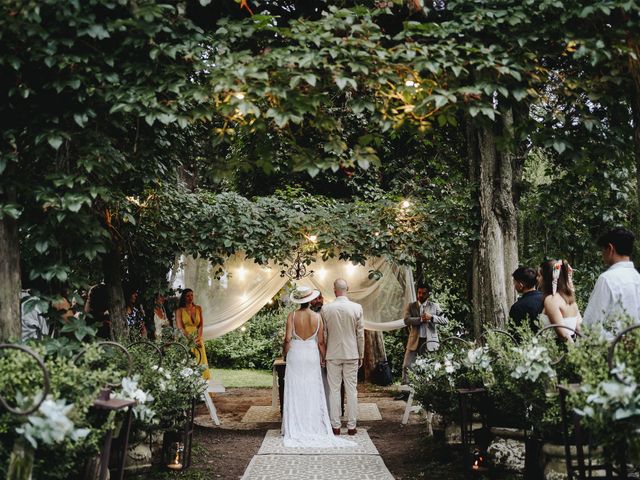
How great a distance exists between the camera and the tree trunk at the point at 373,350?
1503cm

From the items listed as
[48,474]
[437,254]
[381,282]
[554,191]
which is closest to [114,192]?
[48,474]

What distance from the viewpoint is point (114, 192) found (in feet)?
18.5

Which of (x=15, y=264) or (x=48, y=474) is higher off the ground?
(x=15, y=264)

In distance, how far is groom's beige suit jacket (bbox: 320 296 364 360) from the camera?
8336mm

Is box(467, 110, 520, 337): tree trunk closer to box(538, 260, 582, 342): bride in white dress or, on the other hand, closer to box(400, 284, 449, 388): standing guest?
box(538, 260, 582, 342): bride in white dress

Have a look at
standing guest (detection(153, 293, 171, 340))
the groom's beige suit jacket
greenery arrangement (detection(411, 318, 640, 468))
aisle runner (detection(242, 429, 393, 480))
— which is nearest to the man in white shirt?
greenery arrangement (detection(411, 318, 640, 468))

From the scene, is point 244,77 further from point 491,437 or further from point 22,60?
point 491,437

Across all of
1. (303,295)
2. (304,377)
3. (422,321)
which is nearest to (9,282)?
(303,295)

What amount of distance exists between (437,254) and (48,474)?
6319 millimetres

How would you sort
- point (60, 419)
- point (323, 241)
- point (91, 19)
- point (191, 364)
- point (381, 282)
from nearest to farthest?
point (60, 419)
point (91, 19)
point (191, 364)
point (323, 241)
point (381, 282)

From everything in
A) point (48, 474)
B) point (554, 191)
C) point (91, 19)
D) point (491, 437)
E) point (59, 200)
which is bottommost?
point (491, 437)

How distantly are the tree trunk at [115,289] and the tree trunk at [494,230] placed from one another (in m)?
3.98

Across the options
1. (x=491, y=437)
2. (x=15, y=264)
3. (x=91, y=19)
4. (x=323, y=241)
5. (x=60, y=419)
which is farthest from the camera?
(x=323, y=241)

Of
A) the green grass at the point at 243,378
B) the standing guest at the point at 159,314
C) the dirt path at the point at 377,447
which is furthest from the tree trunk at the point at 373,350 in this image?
the standing guest at the point at 159,314
